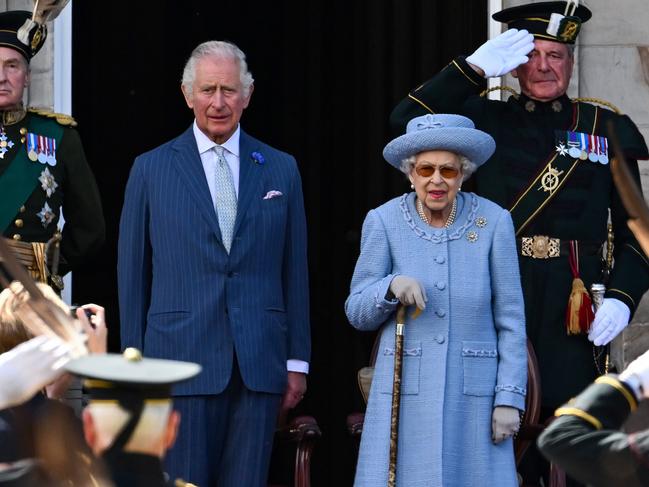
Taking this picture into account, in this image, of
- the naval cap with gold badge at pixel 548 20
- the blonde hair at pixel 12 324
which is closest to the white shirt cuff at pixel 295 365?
the naval cap with gold badge at pixel 548 20

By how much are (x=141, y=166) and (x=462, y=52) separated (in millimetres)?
2280

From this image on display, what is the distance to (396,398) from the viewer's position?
6.59 meters

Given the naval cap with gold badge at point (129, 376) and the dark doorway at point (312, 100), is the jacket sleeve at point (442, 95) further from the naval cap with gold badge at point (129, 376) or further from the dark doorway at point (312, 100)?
the naval cap with gold badge at point (129, 376)

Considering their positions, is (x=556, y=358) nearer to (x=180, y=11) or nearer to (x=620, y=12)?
(x=620, y=12)

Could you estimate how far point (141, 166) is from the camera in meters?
6.87

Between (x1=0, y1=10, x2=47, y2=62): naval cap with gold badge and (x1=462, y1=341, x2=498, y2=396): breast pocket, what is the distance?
1.98m

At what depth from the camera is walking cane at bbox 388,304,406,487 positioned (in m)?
6.57

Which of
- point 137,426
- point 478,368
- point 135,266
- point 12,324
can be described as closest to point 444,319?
point 478,368

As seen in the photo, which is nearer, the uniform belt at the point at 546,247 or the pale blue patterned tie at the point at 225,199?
the pale blue patterned tie at the point at 225,199

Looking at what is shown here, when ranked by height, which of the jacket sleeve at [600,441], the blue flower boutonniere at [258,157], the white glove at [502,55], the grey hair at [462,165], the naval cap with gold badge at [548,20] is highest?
the naval cap with gold badge at [548,20]

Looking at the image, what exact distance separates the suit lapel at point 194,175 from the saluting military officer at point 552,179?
832 mm

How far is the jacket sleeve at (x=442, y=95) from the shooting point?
7266mm

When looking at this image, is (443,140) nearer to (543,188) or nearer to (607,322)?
(543,188)

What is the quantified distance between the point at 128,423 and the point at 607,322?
11.2 ft
